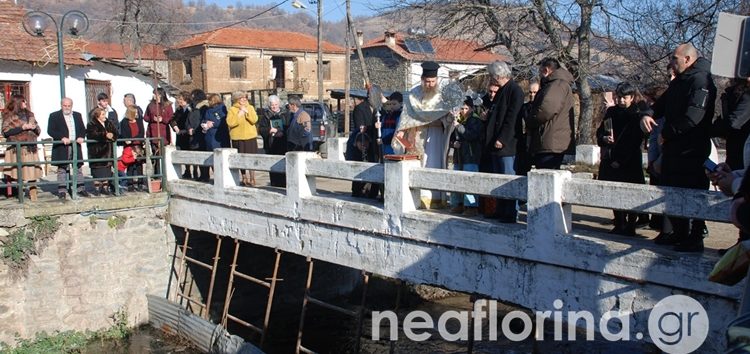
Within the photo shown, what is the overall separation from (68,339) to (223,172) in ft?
11.7

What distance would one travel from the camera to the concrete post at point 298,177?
30.0 feet

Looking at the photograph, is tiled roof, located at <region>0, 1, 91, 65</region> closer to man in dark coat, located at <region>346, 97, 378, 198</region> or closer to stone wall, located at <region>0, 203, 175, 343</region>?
stone wall, located at <region>0, 203, 175, 343</region>

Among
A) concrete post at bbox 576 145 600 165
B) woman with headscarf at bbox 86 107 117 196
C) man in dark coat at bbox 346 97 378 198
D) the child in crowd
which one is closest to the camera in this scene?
man in dark coat at bbox 346 97 378 198

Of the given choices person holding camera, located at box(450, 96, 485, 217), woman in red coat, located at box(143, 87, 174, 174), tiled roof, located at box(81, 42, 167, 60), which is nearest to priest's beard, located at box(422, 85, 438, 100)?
person holding camera, located at box(450, 96, 485, 217)

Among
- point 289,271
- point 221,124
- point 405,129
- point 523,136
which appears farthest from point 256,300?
point 523,136

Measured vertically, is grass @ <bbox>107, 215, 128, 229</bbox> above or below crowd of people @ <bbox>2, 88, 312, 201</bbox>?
below

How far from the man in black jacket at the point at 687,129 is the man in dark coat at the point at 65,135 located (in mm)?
8482

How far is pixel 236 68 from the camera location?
49312 millimetres

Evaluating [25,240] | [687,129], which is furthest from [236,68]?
[687,129]

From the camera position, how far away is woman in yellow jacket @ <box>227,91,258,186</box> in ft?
37.4

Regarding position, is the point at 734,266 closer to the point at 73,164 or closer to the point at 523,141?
the point at 523,141

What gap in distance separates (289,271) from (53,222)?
4200mm

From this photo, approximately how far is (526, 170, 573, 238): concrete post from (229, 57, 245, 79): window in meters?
44.3

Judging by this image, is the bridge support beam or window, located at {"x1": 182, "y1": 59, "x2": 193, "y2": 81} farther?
window, located at {"x1": 182, "y1": 59, "x2": 193, "y2": 81}
